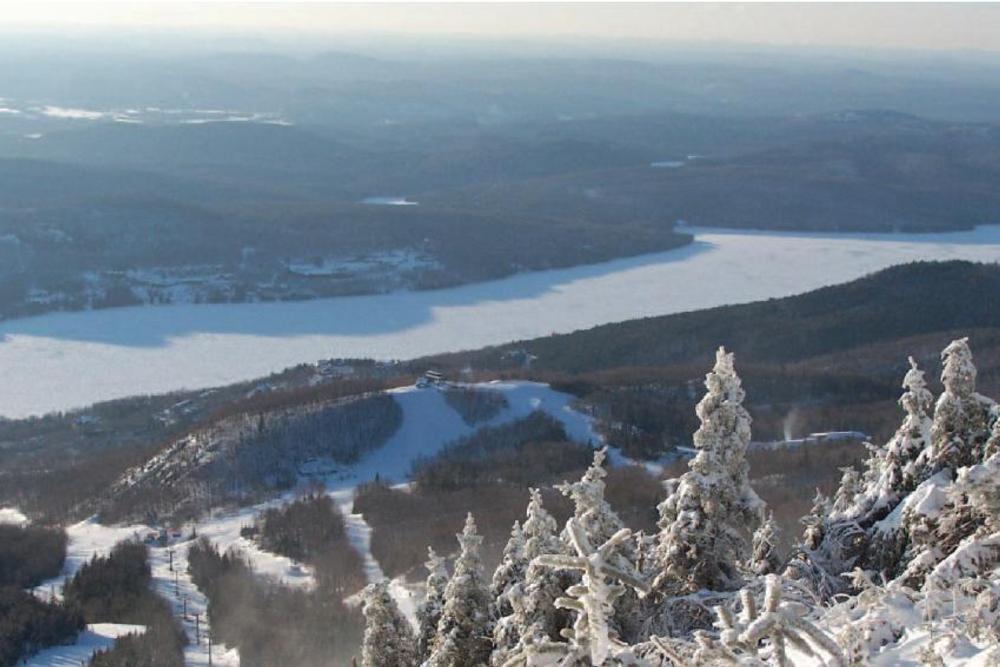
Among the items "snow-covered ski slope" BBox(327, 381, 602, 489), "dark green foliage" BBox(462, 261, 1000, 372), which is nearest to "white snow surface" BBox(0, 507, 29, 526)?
"snow-covered ski slope" BBox(327, 381, 602, 489)

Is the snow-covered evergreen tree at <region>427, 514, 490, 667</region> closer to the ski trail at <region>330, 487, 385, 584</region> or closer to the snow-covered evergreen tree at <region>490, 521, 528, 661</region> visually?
the snow-covered evergreen tree at <region>490, 521, 528, 661</region>

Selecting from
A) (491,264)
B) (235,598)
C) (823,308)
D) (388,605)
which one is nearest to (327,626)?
(235,598)

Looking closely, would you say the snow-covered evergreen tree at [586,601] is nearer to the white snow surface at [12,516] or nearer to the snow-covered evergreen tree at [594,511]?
A: the snow-covered evergreen tree at [594,511]

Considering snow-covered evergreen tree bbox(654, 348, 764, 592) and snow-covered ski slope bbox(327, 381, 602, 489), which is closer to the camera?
snow-covered evergreen tree bbox(654, 348, 764, 592)

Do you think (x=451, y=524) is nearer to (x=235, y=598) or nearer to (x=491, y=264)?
(x=235, y=598)

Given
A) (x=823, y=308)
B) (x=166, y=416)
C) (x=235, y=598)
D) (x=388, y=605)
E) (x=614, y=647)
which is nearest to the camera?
(x=614, y=647)

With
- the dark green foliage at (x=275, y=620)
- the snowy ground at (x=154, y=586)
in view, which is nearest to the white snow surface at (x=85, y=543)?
the snowy ground at (x=154, y=586)

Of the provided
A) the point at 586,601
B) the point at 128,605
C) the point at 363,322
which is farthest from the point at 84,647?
the point at 363,322
